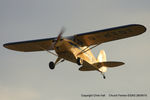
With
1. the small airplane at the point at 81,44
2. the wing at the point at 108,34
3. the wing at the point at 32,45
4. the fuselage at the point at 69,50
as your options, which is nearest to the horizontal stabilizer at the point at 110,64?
the small airplane at the point at 81,44

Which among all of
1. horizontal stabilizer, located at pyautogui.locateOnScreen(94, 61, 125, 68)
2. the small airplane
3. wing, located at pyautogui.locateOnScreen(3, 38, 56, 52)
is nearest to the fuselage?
the small airplane

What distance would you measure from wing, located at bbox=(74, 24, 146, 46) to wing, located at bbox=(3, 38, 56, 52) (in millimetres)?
2248

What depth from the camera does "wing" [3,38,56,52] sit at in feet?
83.0

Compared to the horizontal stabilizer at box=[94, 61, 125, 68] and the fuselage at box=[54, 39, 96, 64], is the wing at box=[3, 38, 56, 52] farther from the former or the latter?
the horizontal stabilizer at box=[94, 61, 125, 68]

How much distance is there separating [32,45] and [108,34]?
19.1ft

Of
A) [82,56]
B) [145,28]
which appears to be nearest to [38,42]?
[82,56]

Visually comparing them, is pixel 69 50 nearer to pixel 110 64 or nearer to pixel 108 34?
pixel 108 34

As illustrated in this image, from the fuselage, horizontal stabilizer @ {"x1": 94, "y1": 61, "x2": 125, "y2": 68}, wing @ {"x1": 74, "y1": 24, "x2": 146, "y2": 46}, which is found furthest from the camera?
horizontal stabilizer @ {"x1": 94, "y1": 61, "x2": 125, "y2": 68}

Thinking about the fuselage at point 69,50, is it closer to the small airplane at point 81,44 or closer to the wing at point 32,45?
the small airplane at point 81,44

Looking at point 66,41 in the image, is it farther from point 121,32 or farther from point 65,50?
point 121,32

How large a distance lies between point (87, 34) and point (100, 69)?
4.30 meters

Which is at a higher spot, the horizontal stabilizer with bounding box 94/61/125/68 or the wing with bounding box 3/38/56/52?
the wing with bounding box 3/38/56/52

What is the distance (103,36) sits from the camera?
23922 millimetres

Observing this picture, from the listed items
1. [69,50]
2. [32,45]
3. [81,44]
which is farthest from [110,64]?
[32,45]
